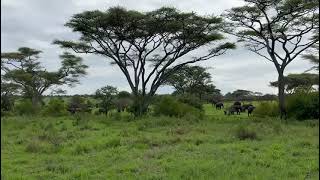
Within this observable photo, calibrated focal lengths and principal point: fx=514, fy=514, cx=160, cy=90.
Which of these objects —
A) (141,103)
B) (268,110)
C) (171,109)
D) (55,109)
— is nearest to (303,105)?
(268,110)

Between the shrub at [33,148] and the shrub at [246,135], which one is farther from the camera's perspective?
the shrub at [246,135]

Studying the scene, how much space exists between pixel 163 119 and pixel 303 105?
6900 mm

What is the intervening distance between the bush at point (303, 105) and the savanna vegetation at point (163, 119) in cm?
5

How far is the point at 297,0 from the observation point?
23.7 meters

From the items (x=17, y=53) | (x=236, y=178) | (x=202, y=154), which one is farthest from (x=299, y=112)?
(x=17, y=53)

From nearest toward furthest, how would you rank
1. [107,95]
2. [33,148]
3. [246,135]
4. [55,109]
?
[33,148] < [246,135] < [55,109] < [107,95]

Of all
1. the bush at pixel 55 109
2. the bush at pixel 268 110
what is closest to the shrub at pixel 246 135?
the bush at pixel 268 110

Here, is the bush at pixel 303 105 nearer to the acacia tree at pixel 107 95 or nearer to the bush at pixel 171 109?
the bush at pixel 171 109

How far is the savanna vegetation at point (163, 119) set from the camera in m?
9.29

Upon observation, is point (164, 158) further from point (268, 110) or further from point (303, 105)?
point (268, 110)

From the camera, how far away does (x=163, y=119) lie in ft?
69.4

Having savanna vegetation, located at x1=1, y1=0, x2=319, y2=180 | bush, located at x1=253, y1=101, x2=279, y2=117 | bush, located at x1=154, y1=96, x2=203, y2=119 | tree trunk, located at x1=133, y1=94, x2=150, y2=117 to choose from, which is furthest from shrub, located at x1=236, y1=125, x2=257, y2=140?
tree trunk, located at x1=133, y1=94, x2=150, y2=117

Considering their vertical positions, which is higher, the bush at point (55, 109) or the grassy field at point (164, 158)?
the bush at point (55, 109)

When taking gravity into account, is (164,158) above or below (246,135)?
below
